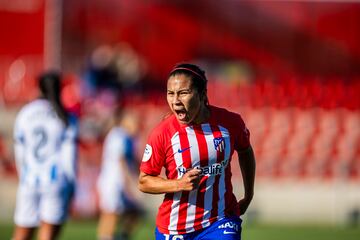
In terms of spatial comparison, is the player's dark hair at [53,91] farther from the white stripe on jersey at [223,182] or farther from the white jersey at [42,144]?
the white stripe on jersey at [223,182]

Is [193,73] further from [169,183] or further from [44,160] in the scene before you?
[44,160]

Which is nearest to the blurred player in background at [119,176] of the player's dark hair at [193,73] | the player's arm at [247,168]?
the player's arm at [247,168]

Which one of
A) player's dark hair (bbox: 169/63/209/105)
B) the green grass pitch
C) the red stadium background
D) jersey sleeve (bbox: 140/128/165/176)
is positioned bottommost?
the green grass pitch

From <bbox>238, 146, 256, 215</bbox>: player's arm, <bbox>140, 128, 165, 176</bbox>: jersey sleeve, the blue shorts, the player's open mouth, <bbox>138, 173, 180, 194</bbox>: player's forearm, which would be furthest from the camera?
<bbox>238, 146, 256, 215</bbox>: player's arm

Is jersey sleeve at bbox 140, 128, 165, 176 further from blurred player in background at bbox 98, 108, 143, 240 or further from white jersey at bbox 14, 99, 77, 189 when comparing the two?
blurred player in background at bbox 98, 108, 143, 240

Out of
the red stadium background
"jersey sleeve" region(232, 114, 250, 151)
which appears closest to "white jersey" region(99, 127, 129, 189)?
"jersey sleeve" region(232, 114, 250, 151)

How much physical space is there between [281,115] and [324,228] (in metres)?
3.51

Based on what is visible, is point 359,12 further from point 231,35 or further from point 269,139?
point 269,139

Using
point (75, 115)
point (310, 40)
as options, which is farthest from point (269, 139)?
point (75, 115)

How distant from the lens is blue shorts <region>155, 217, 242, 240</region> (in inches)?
285

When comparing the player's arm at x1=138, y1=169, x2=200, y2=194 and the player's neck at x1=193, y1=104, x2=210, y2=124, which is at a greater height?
the player's neck at x1=193, y1=104, x2=210, y2=124

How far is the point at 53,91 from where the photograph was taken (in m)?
9.93

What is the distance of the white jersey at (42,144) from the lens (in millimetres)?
9969

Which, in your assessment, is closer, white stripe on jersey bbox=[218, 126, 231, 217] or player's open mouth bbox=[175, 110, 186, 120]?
player's open mouth bbox=[175, 110, 186, 120]
